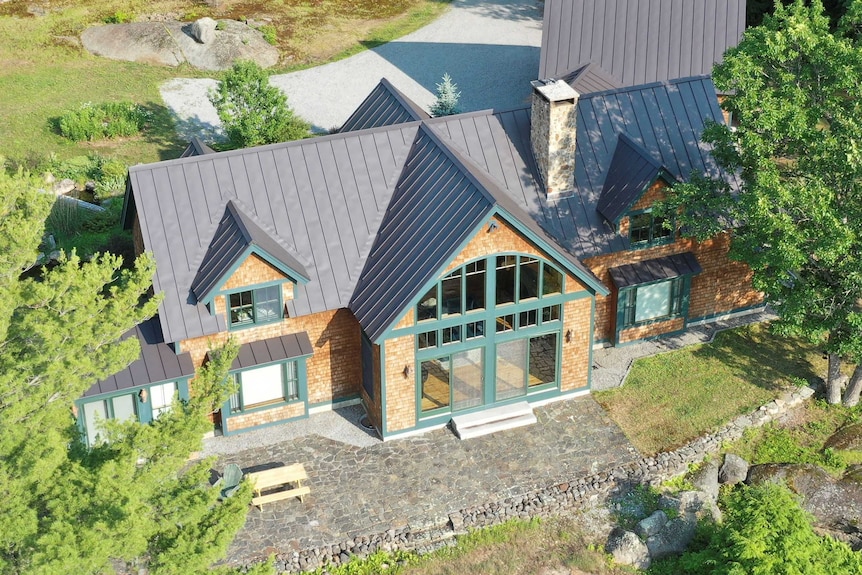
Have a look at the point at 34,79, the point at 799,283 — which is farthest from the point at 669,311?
the point at 34,79

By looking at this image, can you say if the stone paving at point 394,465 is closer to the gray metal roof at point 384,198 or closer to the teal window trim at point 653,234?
the gray metal roof at point 384,198

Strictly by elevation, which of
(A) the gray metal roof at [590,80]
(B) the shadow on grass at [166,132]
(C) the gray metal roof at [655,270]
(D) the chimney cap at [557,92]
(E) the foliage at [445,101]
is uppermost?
(D) the chimney cap at [557,92]

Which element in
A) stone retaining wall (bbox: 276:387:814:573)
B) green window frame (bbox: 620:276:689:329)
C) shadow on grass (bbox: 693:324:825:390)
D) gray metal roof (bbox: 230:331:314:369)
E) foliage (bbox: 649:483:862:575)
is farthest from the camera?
green window frame (bbox: 620:276:689:329)

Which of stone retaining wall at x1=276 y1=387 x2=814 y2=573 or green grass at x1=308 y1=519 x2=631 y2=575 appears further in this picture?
stone retaining wall at x1=276 y1=387 x2=814 y2=573

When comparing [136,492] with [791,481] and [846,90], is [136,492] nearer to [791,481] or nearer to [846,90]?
[791,481]

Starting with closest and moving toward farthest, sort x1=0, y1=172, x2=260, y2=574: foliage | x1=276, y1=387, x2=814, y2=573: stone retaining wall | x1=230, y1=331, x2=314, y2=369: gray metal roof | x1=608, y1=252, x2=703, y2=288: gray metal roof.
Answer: x1=0, y1=172, x2=260, y2=574: foliage
x1=276, y1=387, x2=814, y2=573: stone retaining wall
x1=230, y1=331, x2=314, y2=369: gray metal roof
x1=608, y1=252, x2=703, y2=288: gray metal roof

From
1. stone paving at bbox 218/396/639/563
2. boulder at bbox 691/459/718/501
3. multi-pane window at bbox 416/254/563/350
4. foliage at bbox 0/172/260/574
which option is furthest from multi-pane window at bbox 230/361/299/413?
boulder at bbox 691/459/718/501

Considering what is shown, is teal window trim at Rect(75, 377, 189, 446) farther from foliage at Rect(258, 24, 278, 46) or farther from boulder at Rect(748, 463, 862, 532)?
foliage at Rect(258, 24, 278, 46)

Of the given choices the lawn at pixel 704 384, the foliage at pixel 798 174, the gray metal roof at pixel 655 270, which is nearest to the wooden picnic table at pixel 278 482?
the lawn at pixel 704 384
